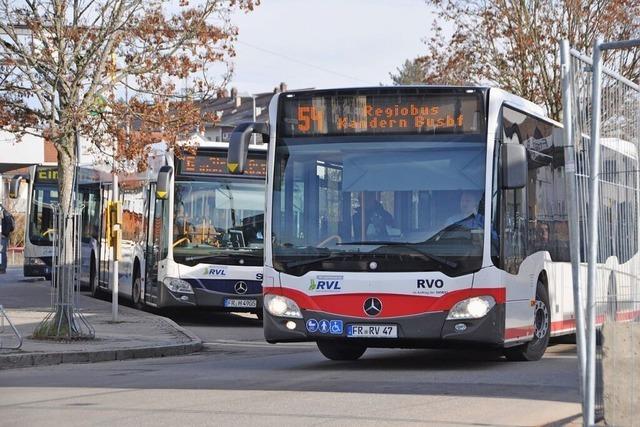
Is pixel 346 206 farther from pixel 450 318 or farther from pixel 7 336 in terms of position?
pixel 7 336

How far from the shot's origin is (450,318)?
1391 centimetres

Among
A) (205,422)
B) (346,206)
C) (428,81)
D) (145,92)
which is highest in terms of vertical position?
(428,81)

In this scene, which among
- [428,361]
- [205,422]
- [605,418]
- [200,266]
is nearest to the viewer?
[605,418]

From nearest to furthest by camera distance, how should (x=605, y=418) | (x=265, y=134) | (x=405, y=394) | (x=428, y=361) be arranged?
(x=605, y=418), (x=405, y=394), (x=265, y=134), (x=428, y=361)

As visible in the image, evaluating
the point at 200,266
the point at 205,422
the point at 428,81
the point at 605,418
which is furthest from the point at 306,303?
the point at 428,81

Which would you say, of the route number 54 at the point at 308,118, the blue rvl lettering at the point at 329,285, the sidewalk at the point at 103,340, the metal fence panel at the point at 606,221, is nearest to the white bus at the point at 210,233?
the sidewalk at the point at 103,340

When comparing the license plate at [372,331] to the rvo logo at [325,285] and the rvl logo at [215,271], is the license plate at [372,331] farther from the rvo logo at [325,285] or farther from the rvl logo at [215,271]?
the rvl logo at [215,271]

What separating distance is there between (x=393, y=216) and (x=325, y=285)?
1053 millimetres

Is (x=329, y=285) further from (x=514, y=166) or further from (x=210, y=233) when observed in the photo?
(x=210, y=233)

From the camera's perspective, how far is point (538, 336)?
1595cm

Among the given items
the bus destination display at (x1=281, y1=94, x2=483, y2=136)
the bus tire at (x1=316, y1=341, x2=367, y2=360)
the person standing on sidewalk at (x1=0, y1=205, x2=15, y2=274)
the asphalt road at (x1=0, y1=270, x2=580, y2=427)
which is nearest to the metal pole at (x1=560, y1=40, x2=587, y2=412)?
the asphalt road at (x1=0, y1=270, x2=580, y2=427)

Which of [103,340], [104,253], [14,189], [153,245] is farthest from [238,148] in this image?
[14,189]

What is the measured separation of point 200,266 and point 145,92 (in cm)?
507

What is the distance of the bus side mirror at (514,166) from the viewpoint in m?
14.1
